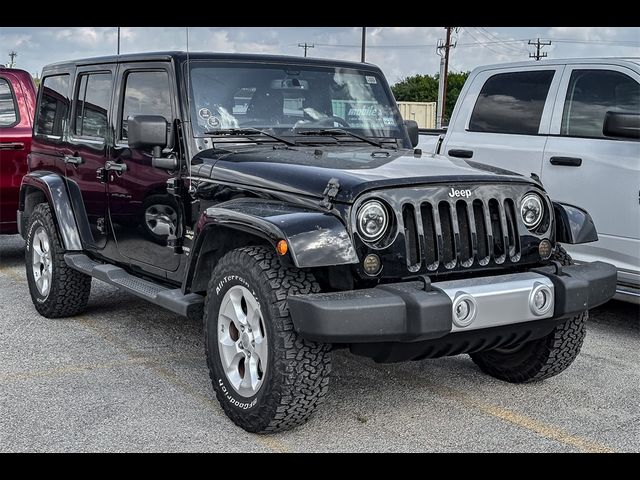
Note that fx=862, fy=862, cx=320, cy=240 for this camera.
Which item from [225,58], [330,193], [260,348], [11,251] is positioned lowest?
[11,251]

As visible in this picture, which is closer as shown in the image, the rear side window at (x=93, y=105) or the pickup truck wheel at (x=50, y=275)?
the rear side window at (x=93, y=105)

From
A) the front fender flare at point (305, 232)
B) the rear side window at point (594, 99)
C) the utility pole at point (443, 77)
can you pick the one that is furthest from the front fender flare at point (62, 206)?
the utility pole at point (443, 77)

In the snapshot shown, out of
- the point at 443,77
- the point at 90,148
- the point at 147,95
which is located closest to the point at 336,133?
the point at 147,95

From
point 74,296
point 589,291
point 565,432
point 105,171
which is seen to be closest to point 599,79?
point 589,291

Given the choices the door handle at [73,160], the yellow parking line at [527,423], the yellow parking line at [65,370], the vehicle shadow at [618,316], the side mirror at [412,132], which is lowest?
the yellow parking line at [65,370]

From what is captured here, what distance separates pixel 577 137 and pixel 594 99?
30cm

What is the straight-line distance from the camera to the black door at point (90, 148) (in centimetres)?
593

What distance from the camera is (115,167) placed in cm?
565

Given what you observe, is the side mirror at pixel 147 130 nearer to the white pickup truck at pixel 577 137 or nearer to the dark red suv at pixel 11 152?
the white pickup truck at pixel 577 137

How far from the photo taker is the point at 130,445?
403 centimetres

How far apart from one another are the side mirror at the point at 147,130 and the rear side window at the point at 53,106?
1900 millimetres

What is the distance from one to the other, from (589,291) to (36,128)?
15.8 ft

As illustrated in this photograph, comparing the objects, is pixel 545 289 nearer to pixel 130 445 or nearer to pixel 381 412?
pixel 381 412

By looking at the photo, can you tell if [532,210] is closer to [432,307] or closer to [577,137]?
[432,307]
